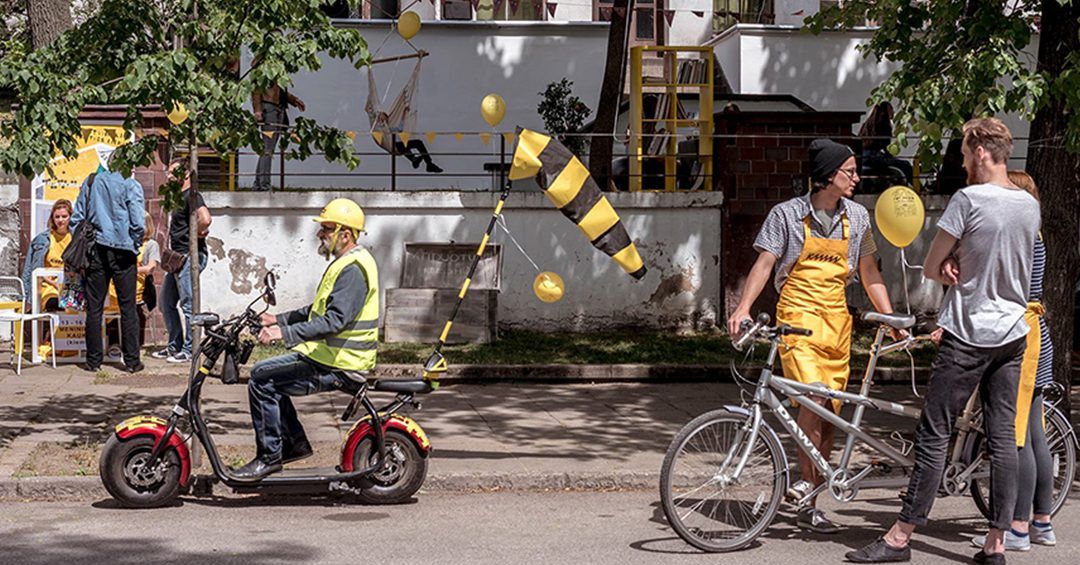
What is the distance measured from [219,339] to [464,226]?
8.86 meters

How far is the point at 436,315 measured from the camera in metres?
15.4

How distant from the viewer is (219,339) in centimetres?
783

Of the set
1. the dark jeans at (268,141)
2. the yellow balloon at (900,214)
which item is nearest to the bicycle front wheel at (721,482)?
the yellow balloon at (900,214)

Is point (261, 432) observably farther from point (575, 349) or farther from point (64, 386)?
point (575, 349)

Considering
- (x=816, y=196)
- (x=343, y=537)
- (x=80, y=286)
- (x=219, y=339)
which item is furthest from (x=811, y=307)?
(x=80, y=286)

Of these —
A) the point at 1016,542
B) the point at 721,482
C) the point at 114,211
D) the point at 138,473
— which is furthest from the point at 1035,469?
the point at 114,211

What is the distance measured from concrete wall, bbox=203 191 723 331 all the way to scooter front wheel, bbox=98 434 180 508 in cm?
857

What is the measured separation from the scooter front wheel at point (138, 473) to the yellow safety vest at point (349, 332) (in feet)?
3.05

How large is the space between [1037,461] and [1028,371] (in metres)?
0.47

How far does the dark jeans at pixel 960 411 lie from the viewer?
6.60 metres

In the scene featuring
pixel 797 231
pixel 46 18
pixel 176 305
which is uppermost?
pixel 46 18

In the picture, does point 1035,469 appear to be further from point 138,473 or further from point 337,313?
point 138,473

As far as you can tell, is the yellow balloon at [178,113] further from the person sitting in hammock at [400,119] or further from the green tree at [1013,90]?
the person sitting in hammock at [400,119]

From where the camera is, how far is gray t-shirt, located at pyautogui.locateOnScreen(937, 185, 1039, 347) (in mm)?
6527
